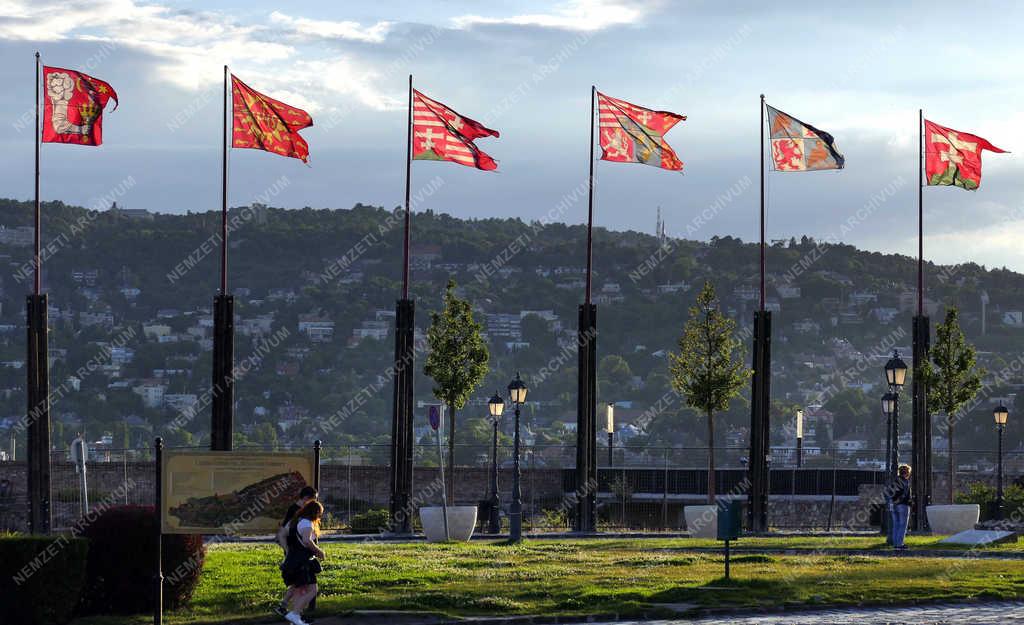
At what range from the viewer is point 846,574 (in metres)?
24.8

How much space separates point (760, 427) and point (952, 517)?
19.7ft

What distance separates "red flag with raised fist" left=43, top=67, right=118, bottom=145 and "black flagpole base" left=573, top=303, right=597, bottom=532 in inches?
503

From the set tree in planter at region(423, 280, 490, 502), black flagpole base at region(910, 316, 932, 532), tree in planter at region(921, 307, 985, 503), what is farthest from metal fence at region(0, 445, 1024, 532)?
tree in planter at region(423, 280, 490, 502)

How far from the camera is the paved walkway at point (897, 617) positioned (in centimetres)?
1945

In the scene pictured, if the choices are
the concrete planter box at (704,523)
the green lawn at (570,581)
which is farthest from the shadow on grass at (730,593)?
the concrete planter box at (704,523)

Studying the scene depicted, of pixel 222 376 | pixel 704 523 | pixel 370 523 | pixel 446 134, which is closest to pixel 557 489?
pixel 370 523

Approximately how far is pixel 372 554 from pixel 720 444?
8675 cm

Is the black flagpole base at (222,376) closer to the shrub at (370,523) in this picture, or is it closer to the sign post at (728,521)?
the shrub at (370,523)

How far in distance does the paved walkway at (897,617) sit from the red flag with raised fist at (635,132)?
22.0 m

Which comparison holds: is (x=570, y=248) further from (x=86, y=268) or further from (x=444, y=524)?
(x=444, y=524)

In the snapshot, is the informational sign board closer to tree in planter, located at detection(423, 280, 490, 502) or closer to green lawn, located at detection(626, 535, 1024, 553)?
green lawn, located at detection(626, 535, 1024, 553)

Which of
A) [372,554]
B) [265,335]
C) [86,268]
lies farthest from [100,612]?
[86,268]

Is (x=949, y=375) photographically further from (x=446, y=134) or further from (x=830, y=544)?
(x=446, y=134)

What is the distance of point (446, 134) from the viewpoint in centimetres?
4034
